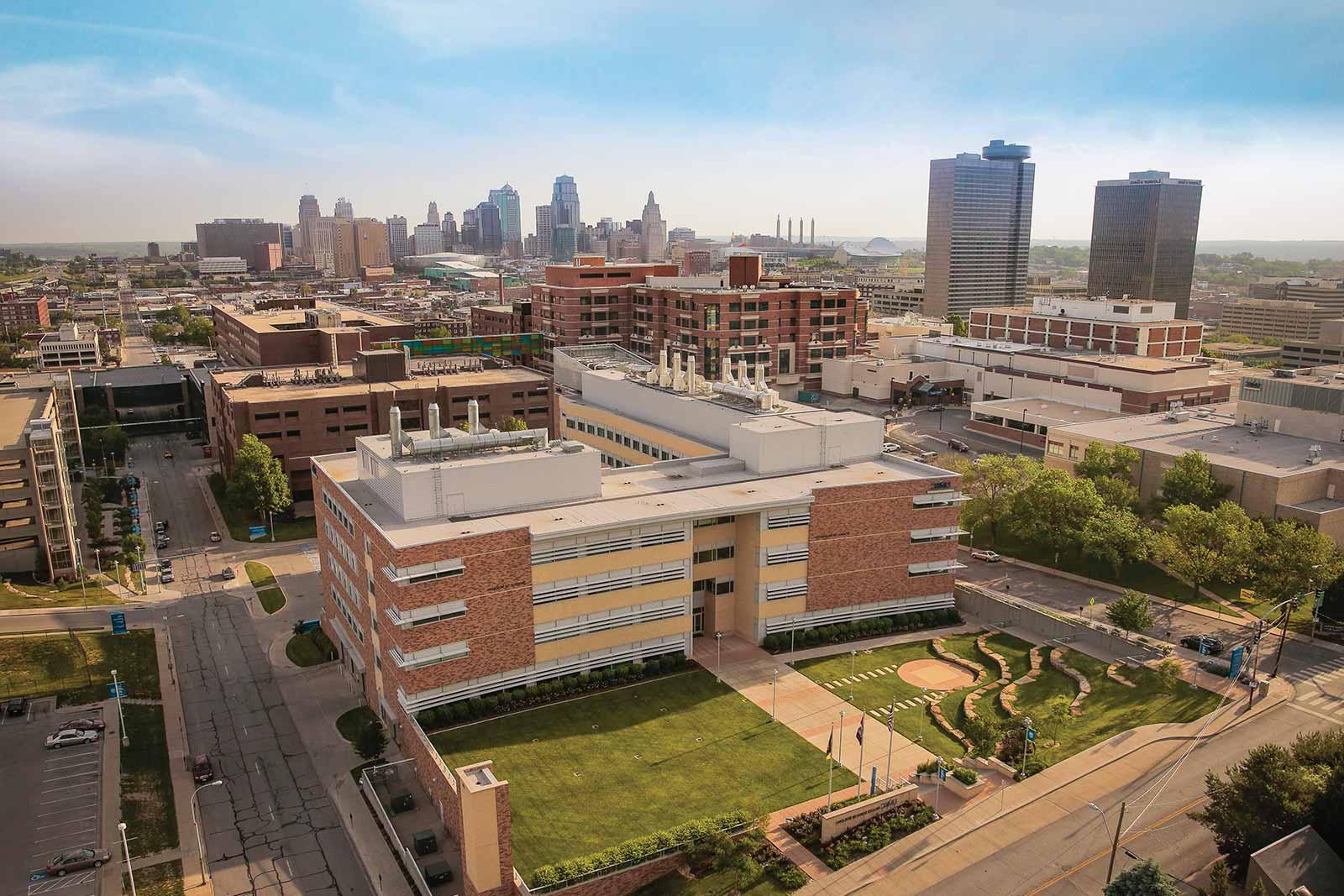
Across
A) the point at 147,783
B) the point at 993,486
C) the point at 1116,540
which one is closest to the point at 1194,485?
the point at 1116,540

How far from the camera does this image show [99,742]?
53.4 metres

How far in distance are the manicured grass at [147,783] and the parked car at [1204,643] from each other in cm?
5944

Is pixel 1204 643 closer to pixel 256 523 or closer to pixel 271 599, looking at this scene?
pixel 271 599

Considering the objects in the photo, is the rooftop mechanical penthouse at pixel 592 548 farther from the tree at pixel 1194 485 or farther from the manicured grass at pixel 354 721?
the tree at pixel 1194 485

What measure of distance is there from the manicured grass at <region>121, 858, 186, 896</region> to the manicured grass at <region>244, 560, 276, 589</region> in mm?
37422

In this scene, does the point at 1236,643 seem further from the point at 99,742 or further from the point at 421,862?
the point at 99,742

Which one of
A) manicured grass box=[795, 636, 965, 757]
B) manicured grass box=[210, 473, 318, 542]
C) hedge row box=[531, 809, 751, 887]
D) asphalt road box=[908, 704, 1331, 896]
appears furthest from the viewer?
manicured grass box=[210, 473, 318, 542]

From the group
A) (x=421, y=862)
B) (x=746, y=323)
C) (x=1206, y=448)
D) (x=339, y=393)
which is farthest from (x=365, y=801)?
(x=746, y=323)

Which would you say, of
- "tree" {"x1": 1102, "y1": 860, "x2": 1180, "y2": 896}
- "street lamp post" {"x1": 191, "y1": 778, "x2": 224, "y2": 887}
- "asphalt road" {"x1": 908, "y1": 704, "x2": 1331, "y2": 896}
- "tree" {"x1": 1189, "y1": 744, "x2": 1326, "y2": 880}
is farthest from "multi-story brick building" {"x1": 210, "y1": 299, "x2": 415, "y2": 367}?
"tree" {"x1": 1102, "y1": 860, "x2": 1180, "y2": 896}

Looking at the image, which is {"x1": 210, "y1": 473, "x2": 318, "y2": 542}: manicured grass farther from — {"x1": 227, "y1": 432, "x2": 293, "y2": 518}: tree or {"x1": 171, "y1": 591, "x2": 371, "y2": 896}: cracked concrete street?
{"x1": 171, "y1": 591, "x2": 371, "y2": 896}: cracked concrete street

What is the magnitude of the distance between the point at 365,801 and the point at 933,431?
9073cm

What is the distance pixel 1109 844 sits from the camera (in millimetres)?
41438

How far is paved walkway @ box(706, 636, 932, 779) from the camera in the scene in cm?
4819

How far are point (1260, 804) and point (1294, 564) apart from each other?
3024 centimetres
